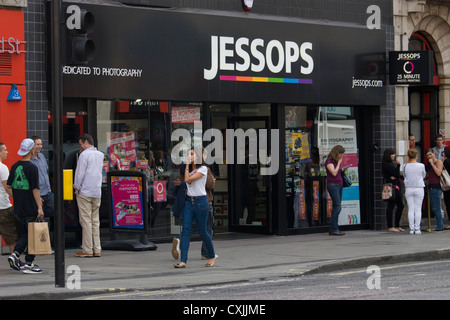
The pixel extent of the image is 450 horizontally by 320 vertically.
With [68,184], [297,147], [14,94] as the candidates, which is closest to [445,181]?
[297,147]

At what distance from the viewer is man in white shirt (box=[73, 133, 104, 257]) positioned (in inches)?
575

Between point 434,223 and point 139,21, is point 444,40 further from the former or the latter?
point 139,21

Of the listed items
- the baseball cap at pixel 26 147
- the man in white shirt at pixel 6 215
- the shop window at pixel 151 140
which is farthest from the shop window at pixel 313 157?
the man in white shirt at pixel 6 215

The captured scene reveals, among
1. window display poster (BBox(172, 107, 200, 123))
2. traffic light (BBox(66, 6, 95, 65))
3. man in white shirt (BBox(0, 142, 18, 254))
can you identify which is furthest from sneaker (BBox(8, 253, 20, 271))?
window display poster (BBox(172, 107, 200, 123))

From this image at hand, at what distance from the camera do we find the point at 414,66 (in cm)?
1950

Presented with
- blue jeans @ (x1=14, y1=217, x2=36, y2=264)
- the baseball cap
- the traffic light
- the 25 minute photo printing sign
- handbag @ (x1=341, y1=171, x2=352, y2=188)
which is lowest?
blue jeans @ (x1=14, y1=217, x2=36, y2=264)

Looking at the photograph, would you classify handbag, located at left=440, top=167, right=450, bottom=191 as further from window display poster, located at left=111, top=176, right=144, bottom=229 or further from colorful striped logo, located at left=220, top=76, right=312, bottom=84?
window display poster, located at left=111, top=176, right=144, bottom=229

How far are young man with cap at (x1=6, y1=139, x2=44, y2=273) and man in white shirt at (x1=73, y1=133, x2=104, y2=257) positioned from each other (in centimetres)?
205

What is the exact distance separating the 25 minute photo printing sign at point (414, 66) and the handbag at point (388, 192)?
245 cm

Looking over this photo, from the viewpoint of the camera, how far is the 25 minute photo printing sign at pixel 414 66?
766 inches

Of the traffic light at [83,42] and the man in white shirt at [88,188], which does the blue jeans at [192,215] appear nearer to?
the man in white shirt at [88,188]

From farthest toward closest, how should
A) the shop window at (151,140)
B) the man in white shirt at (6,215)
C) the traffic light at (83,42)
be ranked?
1. the shop window at (151,140)
2. the man in white shirt at (6,215)
3. the traffic light at (83,42)
